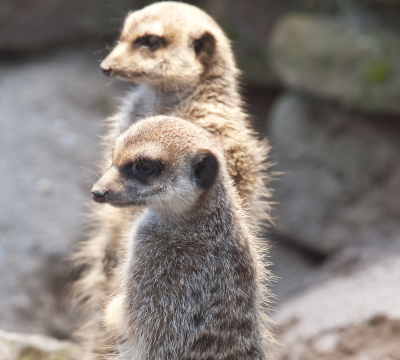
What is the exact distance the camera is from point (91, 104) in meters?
3.96

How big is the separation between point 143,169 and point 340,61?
2.60 m

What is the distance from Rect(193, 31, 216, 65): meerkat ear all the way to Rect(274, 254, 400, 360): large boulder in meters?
1.21

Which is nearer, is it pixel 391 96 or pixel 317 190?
pixel 391 96

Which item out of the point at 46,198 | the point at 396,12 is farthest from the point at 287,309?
the point at 396,12

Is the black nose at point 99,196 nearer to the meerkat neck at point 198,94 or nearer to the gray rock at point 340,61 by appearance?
the meerkat neck at point 198,94

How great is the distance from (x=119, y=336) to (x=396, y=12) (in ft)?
10.3

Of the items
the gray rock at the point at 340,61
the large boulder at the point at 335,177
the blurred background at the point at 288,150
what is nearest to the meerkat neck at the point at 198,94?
the blurred background at the point at 288,150

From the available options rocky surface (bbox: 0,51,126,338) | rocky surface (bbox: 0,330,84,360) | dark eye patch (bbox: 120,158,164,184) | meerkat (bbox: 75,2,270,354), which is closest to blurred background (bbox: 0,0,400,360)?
rocky surface (bbox: 0,51,126,338)

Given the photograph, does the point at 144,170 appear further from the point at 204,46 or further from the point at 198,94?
the point at 204,46

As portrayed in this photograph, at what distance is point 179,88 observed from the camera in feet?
5.31

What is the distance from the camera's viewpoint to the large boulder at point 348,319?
73.6 inches

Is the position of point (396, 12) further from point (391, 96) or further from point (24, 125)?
point (24, 125)

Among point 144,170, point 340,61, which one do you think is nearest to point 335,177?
point 340,61

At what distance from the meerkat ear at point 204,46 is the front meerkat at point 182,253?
0.50m
